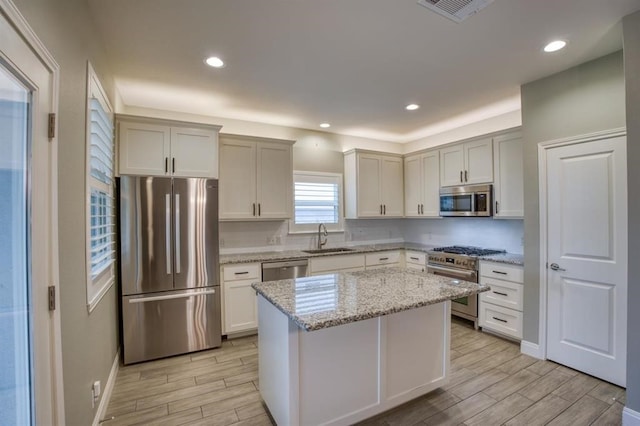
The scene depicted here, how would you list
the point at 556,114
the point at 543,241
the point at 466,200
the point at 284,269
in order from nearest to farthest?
1. the point at 556,114
2. the point at 543,241
3. the point at 284,269
4. the point at 466,200

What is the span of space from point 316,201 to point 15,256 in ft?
12.6

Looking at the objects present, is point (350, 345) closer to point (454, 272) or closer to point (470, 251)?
point (454, 272)

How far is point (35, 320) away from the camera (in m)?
1.19

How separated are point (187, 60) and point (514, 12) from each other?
99.3 inches

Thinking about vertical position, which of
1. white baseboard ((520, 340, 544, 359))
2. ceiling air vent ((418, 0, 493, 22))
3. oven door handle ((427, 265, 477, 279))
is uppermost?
ceiling air vent ((418, 0, 493, 22))

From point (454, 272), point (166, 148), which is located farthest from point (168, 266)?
point (454, 272)

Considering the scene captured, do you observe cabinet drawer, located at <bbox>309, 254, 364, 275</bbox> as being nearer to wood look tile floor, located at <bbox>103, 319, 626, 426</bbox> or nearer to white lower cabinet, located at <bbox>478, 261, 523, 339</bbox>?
wood look tile floor, located at <bbox>103, 319, 626, 426</bbox>

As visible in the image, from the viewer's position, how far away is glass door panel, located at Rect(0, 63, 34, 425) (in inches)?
41.6

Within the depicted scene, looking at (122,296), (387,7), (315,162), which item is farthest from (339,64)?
(122,296)

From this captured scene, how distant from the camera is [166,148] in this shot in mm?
3215

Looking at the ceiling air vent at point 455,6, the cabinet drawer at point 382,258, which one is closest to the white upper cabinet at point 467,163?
the cabinet drawer at point 382,258

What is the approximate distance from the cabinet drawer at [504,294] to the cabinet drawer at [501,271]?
0.17 feet

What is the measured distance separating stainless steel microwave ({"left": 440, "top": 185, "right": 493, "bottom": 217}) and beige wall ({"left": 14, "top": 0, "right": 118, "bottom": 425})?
4042 mm

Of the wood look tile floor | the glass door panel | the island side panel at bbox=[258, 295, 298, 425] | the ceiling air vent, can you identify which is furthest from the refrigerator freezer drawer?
the ceiling air vent
